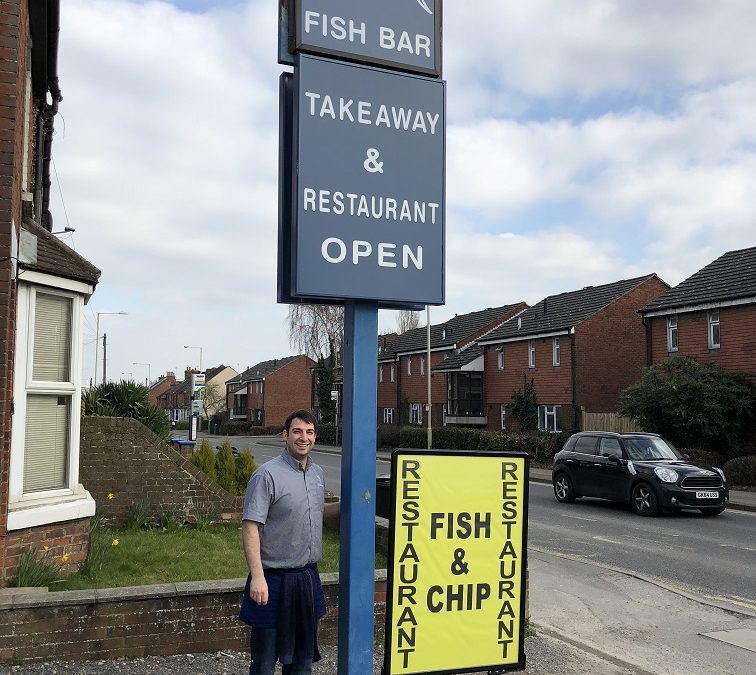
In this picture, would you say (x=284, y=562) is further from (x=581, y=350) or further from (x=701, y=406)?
(x=581, y=350)

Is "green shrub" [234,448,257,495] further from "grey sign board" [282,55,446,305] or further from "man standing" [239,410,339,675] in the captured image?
"grey sign board" [282,55,446,305]

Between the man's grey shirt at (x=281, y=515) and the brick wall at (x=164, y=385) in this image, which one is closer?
the man's grey shirt at (x=281, y=515)

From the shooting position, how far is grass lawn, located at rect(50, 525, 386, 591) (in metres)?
6.99

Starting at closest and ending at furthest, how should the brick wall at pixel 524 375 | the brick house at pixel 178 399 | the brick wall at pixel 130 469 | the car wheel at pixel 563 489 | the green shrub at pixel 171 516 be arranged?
the brick wall at pixel 130 469, the green shrub at pixel 171 516, the car wheel at pixel 563 489, the brick wall at pixel 524 375, the brick house at pixel 178 399

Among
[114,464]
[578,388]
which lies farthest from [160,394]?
[114,464]

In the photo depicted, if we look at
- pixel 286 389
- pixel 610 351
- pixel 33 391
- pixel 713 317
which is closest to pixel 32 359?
pixel 33 391

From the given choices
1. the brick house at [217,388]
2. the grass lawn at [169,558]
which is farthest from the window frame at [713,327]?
the brick house at [217,388]

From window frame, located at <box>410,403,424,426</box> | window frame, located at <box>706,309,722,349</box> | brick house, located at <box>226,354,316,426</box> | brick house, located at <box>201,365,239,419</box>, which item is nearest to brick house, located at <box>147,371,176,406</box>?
brick house, located at <box>201,365,239,419</box>

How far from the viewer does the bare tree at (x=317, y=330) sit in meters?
60.2

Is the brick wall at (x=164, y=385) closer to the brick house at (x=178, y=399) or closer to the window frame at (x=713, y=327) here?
the brick house at (x=178, y=399)

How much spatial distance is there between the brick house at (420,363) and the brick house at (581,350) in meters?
9.47

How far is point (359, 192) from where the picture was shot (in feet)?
13.8

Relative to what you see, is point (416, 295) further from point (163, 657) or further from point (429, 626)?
point (163, 657)

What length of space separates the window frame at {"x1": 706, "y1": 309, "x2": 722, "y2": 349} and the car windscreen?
11933 millimetres
